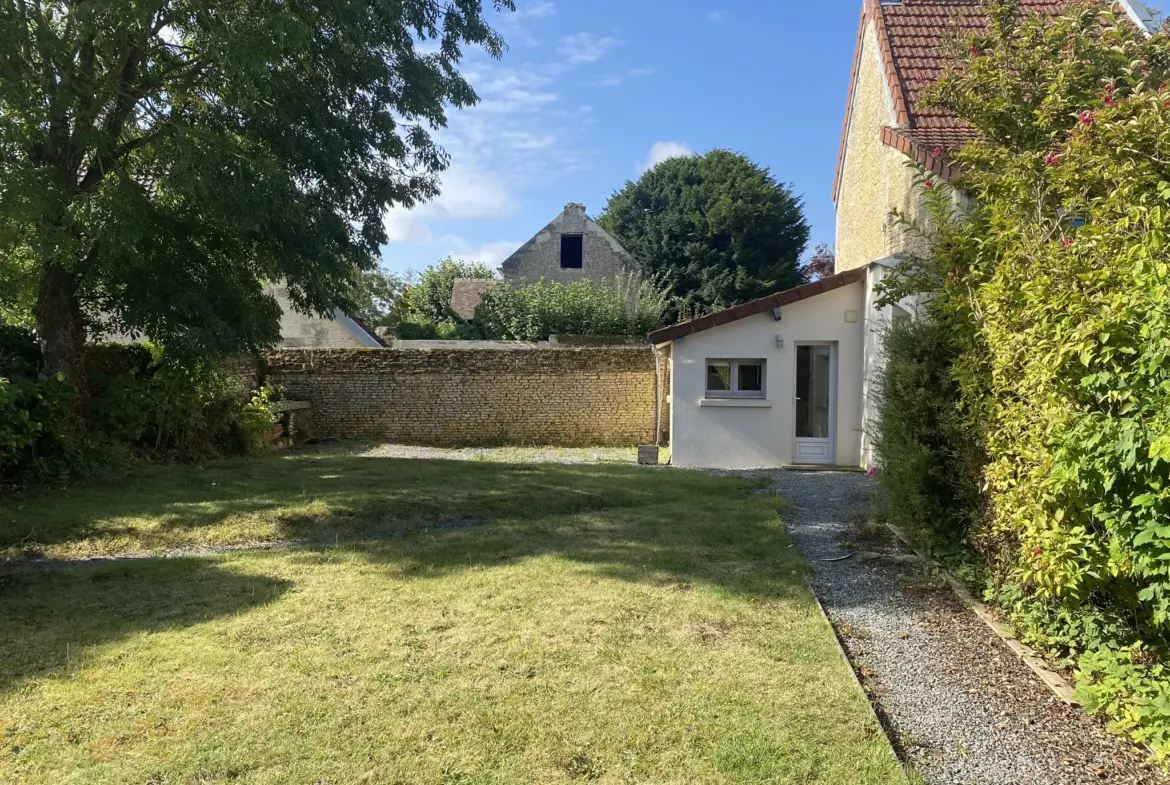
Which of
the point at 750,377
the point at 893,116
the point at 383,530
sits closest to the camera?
the point at 383,530

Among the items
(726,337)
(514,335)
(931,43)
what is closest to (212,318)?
(726,337)

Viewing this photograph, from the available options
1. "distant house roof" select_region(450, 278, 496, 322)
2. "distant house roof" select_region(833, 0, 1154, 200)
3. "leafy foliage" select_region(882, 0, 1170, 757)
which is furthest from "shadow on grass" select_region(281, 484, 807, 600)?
"distant house roof" select_region(450, 278, 496, 322)

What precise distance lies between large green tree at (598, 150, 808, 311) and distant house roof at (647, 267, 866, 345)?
1988cm

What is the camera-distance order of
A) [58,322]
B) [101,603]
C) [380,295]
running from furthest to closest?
[380,295], [58,322], [101,603]

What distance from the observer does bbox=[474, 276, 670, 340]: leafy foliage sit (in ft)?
78.9

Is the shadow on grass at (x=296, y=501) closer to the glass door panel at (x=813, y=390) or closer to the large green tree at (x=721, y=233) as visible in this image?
the glass door panel at (x=813, y=390)

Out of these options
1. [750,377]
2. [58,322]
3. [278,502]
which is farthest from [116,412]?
[750,377]

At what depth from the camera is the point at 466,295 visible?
35406 millimetres

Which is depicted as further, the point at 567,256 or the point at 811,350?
the point at 567,256

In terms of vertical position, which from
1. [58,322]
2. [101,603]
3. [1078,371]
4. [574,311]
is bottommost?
[101,603]

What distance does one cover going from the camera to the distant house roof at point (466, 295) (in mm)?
34188

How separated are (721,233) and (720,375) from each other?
2189 cm

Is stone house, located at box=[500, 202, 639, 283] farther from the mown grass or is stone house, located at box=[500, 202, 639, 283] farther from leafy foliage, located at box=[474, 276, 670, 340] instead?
the mown grass

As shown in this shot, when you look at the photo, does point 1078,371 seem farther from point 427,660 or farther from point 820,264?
point 820,264
